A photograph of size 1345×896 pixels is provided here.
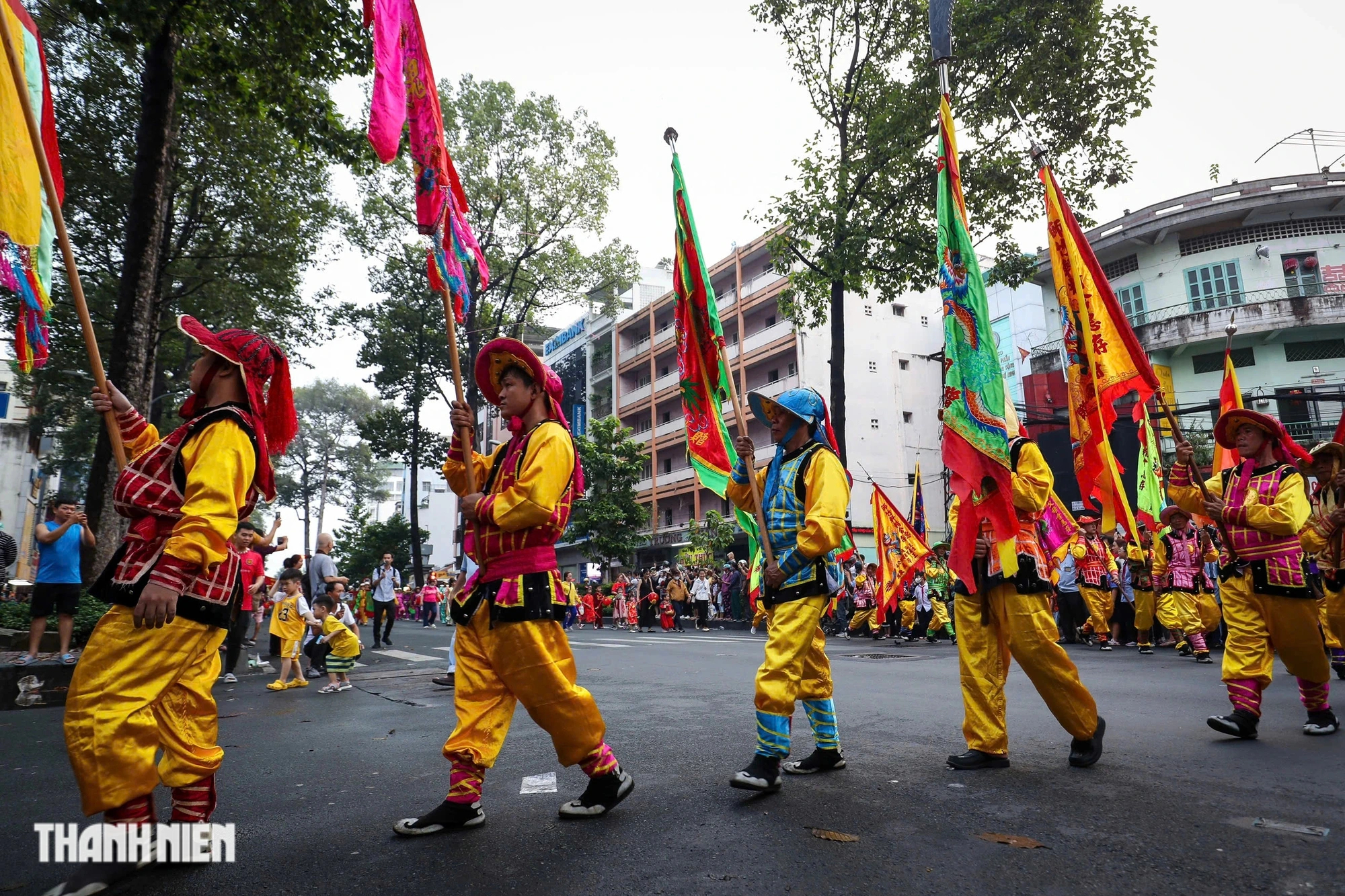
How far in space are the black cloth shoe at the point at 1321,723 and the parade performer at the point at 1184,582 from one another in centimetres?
544

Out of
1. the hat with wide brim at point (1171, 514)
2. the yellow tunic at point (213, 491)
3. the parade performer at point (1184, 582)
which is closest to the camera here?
the yellow tunic at point (213, 491)

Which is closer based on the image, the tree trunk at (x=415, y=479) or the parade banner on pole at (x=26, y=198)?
the parade banner on pole at (x=26, y=198)

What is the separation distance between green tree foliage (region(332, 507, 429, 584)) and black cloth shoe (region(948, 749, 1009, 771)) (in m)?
42.2

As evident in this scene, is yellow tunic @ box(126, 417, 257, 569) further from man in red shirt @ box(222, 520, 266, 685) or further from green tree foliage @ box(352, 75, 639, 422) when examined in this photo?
green tree foliage @ box(352, 75, 639, 422)

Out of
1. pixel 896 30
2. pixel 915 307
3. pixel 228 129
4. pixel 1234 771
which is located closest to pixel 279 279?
pixel 228 129

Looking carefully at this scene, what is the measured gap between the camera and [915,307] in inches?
1539

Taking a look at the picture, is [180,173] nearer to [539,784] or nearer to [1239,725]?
[539,784]

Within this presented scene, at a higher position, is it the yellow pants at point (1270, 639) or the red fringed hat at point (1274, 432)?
the red fringed hat at point (1274, 432)

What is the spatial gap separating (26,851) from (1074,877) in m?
3.67

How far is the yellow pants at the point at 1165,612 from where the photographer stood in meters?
11.1

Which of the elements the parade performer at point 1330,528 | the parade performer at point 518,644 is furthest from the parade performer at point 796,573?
the parade performer at point 1330,528

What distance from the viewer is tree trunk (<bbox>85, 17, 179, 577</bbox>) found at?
33.0 feet

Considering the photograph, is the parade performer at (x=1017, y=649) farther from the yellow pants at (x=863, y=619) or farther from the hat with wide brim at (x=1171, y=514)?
the yellow pants at (x=863, y=619)

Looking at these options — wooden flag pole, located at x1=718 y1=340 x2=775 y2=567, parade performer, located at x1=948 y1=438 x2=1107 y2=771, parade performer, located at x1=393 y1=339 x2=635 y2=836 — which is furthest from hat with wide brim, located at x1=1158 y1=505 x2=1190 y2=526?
parade performer, located at x1=393 y1=339 x2=635 y2=836
